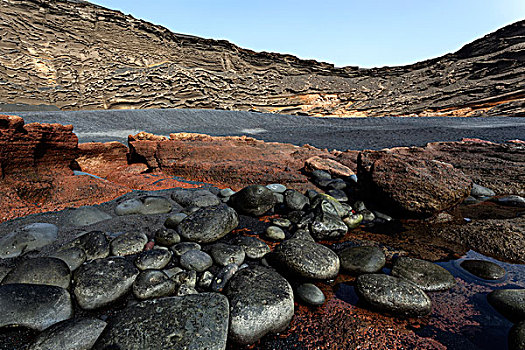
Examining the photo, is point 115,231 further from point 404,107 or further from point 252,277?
point 404,107

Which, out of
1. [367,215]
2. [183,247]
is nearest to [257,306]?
[183,247]

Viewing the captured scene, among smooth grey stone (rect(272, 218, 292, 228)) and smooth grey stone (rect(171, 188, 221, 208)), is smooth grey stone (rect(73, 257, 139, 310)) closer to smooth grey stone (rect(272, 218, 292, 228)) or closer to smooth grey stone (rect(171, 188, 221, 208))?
smooth grey stone (rect(171, 188, 221, 208))

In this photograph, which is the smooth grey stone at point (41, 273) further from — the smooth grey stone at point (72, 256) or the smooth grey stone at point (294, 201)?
the smooth grey stone at point (294, 201)

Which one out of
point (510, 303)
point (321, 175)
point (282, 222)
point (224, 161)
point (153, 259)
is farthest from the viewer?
point (224, 161)

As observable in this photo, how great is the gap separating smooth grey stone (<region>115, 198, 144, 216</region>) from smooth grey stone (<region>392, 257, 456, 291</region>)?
2781 mm

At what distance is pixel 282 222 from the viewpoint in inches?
107

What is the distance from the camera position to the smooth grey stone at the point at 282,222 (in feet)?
8.82

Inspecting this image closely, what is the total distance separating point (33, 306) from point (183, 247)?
965 mm

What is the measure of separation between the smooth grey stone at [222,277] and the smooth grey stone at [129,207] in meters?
1.53

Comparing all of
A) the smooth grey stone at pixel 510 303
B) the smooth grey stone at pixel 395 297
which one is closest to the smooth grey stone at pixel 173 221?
the smooth grey stone at pixel 395 297

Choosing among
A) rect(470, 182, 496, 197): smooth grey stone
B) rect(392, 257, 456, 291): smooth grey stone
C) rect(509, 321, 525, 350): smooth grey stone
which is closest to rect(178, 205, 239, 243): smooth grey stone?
rect(392, 257, 456, 291): smooth grey stone

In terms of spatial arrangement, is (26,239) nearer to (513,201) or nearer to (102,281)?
(102,281)

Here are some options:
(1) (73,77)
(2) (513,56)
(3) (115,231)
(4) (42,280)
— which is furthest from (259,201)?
(2) (513,56)

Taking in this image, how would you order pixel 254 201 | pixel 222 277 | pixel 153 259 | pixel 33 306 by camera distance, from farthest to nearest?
pixel 254 201 → pixel 153 259 → pixel 222 277 → pixel 33 306
